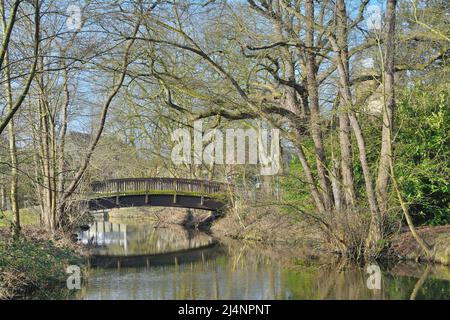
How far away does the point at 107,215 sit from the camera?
36.5 m

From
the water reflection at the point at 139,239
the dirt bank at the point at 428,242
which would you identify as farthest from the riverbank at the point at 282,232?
the water reflection at the point at 139,239

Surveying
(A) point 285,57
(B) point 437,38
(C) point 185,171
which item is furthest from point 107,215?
(B) point 437,38

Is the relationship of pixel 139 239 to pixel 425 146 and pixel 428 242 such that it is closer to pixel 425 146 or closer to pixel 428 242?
pixel 425 146

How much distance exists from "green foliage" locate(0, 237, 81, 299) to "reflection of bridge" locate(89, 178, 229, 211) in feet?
35.6

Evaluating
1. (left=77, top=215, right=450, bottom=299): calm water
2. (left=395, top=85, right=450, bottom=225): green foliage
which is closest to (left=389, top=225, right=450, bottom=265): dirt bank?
(left=77, top=215, right=450, bottom=299): calm water

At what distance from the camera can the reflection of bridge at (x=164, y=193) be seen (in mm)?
23594

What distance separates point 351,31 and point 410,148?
3178 millimetres

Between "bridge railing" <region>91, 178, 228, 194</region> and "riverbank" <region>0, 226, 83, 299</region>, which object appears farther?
"bridge railing" <region>91, 178, 228, 194</region>

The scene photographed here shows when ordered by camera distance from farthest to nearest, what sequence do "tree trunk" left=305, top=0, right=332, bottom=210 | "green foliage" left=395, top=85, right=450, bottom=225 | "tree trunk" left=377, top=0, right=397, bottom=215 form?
"tree trunk" left=305, top=0, right=332, bottom=210, "green foliage" left=395, top=85, right=450, bottom=225, "tree trunk" left=377, top=0, right=397, bottom=215

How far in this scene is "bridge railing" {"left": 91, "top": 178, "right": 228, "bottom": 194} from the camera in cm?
2330

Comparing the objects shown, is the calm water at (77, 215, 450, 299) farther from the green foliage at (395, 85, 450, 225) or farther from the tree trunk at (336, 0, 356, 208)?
the green foliage at (395, 85, 450, 225)

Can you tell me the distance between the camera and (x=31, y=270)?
10.7m

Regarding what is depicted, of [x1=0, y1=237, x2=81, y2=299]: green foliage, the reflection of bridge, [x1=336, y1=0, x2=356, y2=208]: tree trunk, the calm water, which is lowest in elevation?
the calm water

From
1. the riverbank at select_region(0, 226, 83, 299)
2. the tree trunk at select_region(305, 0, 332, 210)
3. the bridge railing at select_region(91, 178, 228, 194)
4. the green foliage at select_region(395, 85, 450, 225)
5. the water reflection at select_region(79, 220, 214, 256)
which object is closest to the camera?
the riverbank at select_region(0, 226, 83, 299)
